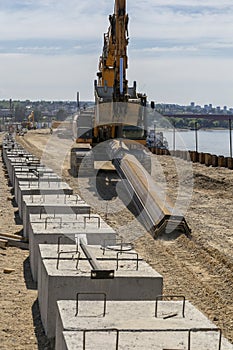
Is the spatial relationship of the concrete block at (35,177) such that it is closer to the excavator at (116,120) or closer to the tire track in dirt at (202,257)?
the tire track in dirt at (202,257)

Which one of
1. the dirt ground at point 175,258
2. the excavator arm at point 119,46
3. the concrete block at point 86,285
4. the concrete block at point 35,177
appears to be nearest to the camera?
the concrete block at point 86,285

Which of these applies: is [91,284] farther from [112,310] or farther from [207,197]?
[207,197]

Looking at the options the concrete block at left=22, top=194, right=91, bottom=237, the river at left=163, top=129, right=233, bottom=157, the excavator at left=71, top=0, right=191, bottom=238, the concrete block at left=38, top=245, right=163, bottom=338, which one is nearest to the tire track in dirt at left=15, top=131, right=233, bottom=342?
the concrete block at left=38, top=245, right=163, bottom=338

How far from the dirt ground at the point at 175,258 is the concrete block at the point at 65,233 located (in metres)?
0.56

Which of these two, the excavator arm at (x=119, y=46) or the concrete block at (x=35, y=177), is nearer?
the concrete block at (x=35, y=177)

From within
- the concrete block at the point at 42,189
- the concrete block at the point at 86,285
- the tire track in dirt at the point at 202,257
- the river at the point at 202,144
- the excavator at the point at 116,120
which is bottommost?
the river at the point at 202,144

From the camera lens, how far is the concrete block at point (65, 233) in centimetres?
1064

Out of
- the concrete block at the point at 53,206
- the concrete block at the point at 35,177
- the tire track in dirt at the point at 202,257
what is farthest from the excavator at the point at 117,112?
the concrete block at the point at 53,206

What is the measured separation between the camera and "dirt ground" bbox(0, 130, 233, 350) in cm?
861

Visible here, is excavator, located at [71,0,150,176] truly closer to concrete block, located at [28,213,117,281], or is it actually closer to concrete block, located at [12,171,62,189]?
concrete block, located at [12,171,62,189]

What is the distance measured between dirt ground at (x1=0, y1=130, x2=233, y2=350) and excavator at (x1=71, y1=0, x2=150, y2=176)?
250 centimetres

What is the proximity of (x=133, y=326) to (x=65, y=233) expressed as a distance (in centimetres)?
461

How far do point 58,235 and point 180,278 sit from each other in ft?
7.22

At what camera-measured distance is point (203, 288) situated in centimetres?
1066
